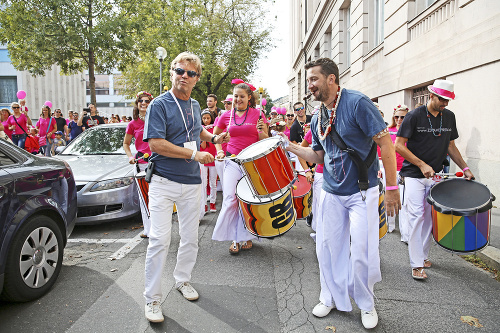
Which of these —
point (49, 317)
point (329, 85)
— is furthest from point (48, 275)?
point (329, 85)

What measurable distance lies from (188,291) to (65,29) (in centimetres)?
1663

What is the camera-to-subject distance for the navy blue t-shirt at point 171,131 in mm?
3297

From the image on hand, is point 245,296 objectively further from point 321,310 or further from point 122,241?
point 122,241

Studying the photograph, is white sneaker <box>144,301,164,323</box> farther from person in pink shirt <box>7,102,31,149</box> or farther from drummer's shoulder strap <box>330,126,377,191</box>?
person in pink shirt <box>7,102,31,149</box>

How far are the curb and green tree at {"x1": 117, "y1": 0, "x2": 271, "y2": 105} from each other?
23779 millimetres

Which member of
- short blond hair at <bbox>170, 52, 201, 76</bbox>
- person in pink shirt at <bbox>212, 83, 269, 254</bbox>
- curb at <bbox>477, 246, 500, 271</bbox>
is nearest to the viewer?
short blond hair at <bbox>170, 52, 201, 76</bbox>

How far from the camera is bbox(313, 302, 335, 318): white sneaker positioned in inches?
134

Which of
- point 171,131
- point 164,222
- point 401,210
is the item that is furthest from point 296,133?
point 164,222

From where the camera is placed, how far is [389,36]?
13.1 metres

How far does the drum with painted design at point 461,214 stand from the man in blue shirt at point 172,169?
2.49 meters

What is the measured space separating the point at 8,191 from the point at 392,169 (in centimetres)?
311

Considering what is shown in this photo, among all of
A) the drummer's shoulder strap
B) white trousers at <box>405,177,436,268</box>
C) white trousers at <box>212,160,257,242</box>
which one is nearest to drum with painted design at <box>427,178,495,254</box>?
white trousers at <box>405,177,436,268</box>

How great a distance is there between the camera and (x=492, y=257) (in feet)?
15.8

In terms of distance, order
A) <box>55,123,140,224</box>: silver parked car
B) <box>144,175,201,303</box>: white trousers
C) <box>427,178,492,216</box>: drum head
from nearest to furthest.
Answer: <box>144,175,201,303</box>: white trousers → <box>427,178,492,216</box>: drum head → <box>55,123,140,224</box>: silver parked car
